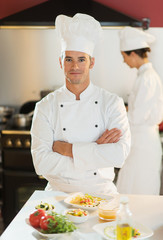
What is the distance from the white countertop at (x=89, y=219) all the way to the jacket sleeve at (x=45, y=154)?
0.52ft

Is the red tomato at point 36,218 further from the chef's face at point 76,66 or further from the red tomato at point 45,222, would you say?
the chef's face at point 76,66

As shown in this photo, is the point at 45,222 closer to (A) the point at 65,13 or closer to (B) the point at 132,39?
(B) the point at 132,39

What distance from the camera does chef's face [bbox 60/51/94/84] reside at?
95.2 inches

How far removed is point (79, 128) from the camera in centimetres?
251

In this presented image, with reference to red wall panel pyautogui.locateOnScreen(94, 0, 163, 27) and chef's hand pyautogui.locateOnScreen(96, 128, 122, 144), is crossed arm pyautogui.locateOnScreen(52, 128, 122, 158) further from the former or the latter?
red wall panel pyautogui.locateOnScreen(94, 0, 163, 27)

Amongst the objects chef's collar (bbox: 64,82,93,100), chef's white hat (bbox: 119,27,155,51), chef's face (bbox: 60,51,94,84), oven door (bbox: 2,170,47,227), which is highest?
chef's white hat (bbox: 119,27,155,51)

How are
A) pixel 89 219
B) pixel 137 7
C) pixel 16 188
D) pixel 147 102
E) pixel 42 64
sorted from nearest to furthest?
pixel 89 219
pixel 147 102
pixel 16 188
pixel 137 7
pixel 42 64

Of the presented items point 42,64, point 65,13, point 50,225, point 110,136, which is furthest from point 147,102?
point 50,225

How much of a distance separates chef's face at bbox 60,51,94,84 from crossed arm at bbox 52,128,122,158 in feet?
1.09

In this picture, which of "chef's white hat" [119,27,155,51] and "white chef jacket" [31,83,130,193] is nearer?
"white chef jacket" [31,83,130,193]

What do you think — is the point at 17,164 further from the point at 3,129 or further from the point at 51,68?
the point at 51,68

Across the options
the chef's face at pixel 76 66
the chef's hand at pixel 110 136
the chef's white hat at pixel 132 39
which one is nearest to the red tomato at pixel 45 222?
the chef's hand at pixel 110 136

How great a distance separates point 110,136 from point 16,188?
1851 millimetres

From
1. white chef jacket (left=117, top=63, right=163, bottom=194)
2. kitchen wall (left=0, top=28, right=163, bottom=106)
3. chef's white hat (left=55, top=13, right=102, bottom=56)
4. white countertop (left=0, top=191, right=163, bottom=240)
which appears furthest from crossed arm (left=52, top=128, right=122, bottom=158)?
kitchen wall (left=0, top=28, right=163, bottom=106)
